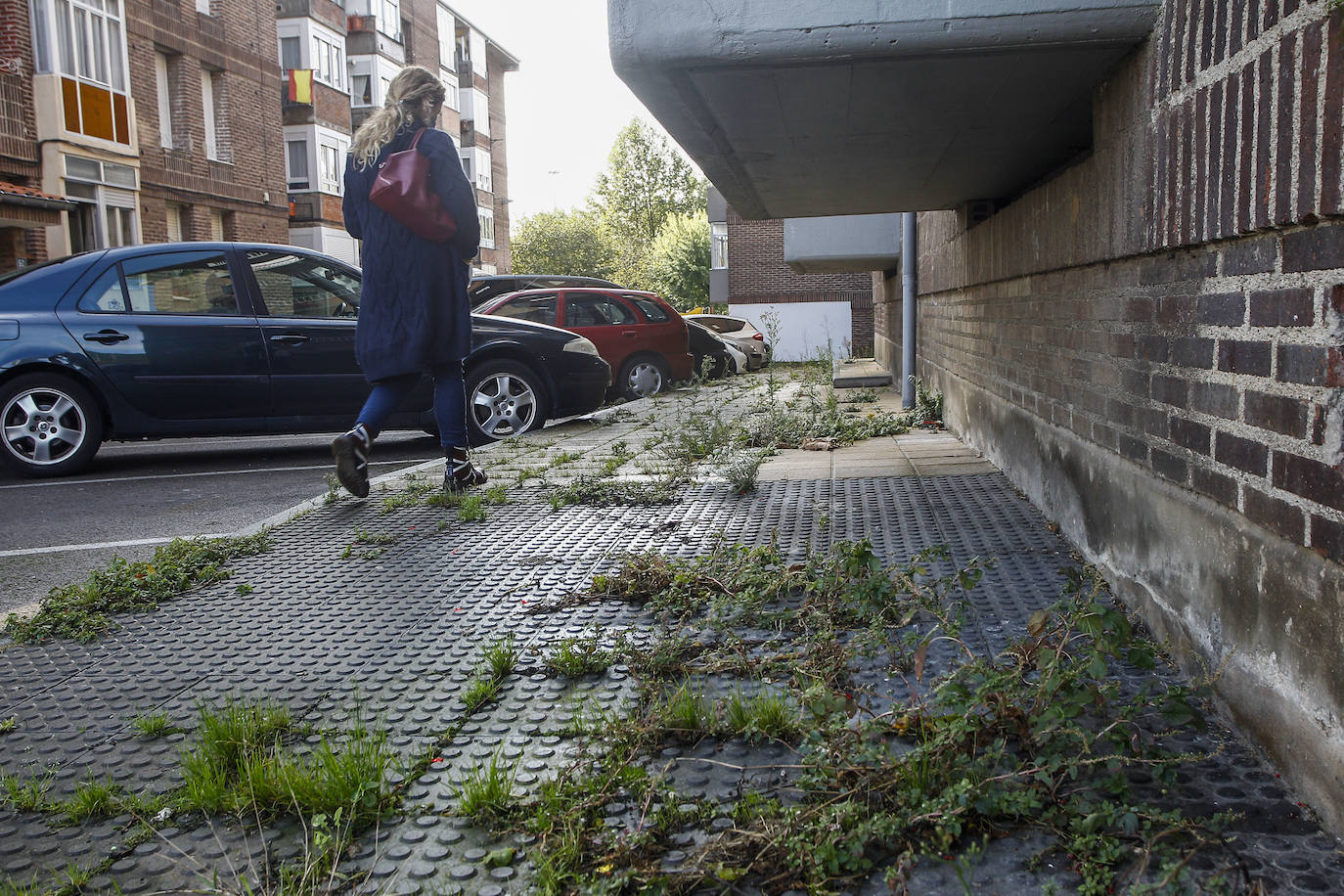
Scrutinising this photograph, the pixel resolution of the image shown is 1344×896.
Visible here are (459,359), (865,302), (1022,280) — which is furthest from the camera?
(865,302)

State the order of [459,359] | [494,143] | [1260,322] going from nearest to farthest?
[1260,322] < [459,359] < [494,143]

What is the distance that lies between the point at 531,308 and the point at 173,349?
6.22 meters

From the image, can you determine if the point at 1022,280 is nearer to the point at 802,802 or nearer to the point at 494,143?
the point at 802,802

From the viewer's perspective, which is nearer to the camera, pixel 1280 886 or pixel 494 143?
pixel 1280 886

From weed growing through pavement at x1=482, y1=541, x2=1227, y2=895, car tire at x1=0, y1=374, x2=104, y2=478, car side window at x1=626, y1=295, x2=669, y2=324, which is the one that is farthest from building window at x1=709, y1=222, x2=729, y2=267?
weed growing through pavement at x1=482, y1=541, x2=1227, y2=895

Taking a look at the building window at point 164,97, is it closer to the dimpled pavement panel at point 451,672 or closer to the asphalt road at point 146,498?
the asphalt road at point 146,498

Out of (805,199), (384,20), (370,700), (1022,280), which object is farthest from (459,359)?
(384,20)

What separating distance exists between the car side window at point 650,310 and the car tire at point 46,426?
806 centimetres

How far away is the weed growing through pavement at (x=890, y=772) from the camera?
183 cm

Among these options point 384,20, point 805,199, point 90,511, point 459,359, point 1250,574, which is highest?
point 384,20

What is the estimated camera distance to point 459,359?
5.86 m

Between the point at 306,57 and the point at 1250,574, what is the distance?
126 ft

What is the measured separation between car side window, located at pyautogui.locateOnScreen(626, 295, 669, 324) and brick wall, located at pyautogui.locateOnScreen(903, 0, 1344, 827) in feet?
35.7

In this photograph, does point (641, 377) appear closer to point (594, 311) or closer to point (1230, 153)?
point (594, 311)
